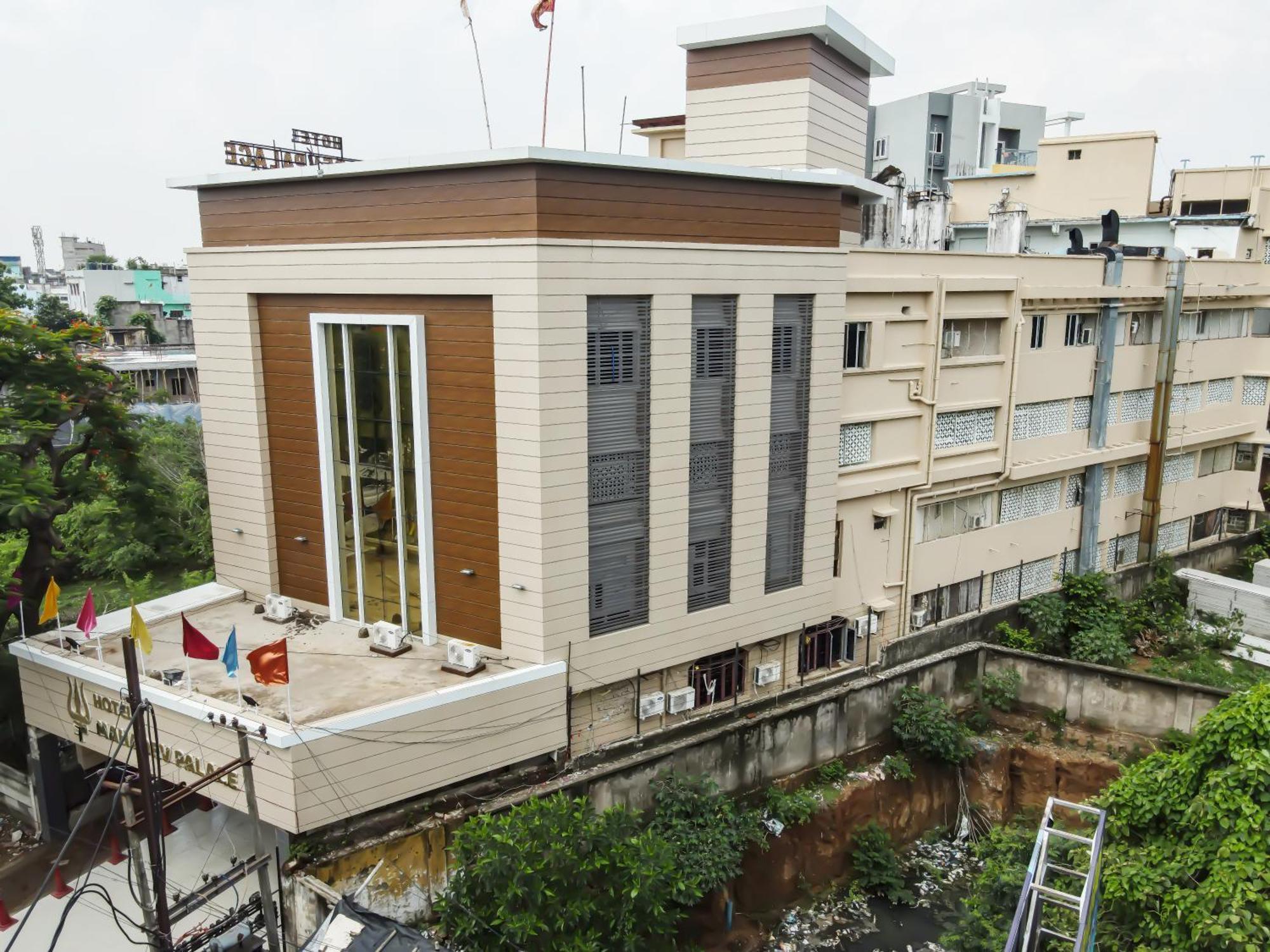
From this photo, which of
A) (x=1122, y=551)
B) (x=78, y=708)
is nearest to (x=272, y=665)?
(x=78, y=708)

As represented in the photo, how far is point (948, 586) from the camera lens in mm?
23453

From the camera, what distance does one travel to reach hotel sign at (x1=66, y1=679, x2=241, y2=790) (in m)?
13.8

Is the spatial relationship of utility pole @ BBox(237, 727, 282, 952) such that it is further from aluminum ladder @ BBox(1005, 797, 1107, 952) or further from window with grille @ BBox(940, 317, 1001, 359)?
window with grille @ BBox(940, 317, 1001, 359)

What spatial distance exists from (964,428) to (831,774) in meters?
9.01

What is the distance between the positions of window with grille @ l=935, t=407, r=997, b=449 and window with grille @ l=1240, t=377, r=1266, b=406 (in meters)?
14.2

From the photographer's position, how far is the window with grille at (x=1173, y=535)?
29.7 m

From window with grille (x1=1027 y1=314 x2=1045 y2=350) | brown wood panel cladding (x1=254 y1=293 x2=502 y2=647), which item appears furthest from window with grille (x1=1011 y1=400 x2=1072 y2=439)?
brown wood panel cladding (x1=254 y1=293 x2=502 y2=647)

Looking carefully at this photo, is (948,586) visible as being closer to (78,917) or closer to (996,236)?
(996,236)

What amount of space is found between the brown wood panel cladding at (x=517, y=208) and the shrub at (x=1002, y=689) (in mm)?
11390

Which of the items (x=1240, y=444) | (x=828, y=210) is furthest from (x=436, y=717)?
(x=1240, y=444)

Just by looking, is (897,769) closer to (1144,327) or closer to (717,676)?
(717,676)

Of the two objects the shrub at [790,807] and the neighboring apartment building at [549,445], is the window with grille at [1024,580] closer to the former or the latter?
the neighboring apartment building at [549,445]

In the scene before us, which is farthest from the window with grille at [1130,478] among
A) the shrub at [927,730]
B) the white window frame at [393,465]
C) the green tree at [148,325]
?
the green tree at [148,325]

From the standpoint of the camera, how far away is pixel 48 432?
55.6 ft
